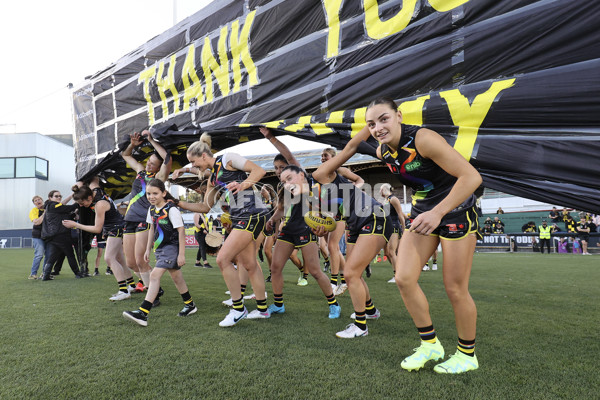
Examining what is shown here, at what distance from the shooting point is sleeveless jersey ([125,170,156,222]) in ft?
16.5

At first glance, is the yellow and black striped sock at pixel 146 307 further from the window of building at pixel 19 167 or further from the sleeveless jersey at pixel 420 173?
the window of building at pixel 19 167

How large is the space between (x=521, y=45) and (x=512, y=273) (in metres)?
6.94

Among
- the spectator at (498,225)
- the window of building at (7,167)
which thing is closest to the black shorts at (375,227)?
the spectator at (498,225)

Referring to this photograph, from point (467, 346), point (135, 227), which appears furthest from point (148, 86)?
point (467, 346)

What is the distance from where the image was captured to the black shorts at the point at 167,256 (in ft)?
13.2

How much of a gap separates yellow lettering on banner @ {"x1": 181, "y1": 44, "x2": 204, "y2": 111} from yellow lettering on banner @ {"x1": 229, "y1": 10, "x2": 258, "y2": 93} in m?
0.86

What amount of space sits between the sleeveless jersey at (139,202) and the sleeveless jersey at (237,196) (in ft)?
4.97

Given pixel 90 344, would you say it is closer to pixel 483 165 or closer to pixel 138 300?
pixel 138 300

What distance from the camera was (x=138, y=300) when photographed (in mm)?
5074

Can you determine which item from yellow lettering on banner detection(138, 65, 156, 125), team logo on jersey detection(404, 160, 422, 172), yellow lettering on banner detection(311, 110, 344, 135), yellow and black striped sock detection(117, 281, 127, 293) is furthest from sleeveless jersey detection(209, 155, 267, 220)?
yellow lettering on banner detection(138, 65, 156, 125)

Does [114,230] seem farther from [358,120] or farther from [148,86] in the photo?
[358,120]

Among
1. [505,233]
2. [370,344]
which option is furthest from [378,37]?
[505,233]

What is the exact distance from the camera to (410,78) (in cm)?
345

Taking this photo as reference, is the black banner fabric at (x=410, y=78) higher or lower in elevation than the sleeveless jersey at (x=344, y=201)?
higher
